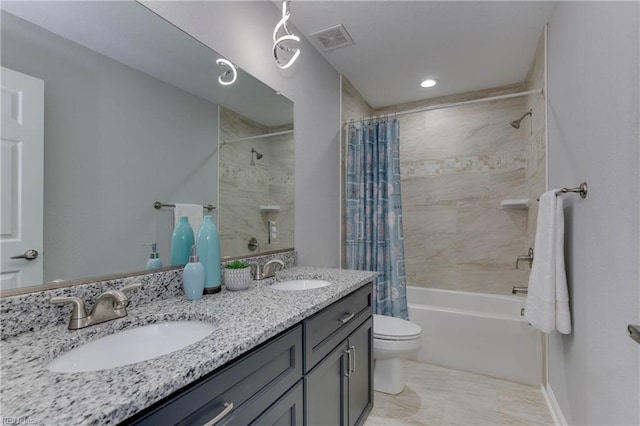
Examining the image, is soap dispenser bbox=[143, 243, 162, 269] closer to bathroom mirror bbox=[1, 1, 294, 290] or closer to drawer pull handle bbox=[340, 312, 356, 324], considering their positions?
bathroom mirror bbox=[1, 1, 294, 290]

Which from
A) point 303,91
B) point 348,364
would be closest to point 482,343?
point 348,364

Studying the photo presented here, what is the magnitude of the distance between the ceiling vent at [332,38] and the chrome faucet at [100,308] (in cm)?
193

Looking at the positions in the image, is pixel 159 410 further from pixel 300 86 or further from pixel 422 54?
pixel 422 54

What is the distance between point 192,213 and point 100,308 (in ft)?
1.70

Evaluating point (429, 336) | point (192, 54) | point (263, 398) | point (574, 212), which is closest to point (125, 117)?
point (192, 54)

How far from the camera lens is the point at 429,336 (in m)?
2.41

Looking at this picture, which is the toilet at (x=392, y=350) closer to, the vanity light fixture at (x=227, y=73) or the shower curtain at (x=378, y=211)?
the shower curtain at (x=378, y=211)

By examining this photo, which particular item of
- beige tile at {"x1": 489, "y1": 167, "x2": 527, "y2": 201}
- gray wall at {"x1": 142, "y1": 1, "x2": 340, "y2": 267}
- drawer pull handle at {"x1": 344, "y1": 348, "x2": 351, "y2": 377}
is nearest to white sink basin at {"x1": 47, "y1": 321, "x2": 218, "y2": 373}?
drawer pull handle at {"x1": 344, "y1": 348, "x2": 351, "y2": 377}

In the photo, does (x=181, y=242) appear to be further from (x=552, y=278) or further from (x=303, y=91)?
(x=552, y=278)

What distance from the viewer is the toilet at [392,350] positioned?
1.89 metres

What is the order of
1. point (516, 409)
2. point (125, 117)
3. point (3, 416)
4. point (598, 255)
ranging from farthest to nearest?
1. point (516, 409)
2. point (598, 255)
3. point (125, 117)
4. point (3, 416)

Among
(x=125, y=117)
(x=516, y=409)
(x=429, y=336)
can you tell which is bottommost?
(x=516, y=409)

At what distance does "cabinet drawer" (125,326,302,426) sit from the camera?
23.2 inches

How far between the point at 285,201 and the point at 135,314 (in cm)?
110
